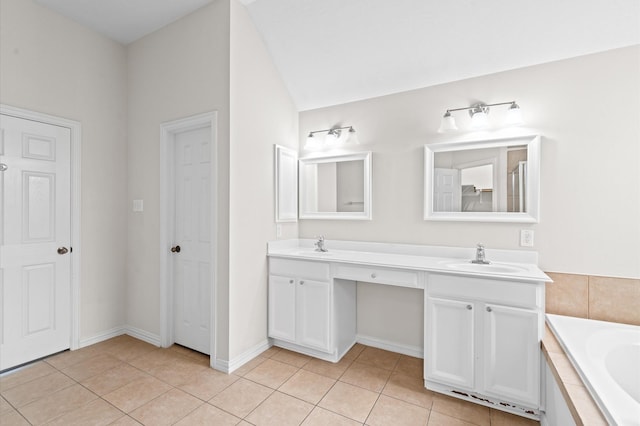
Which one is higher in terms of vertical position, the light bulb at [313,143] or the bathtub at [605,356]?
the light bulb at [313,143]

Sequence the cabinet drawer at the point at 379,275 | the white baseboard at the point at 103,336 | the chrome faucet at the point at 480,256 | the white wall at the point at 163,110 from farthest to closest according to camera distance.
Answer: the white baseboard at the point at 103,336, the white wall at the point at 163,110, the chrome faucet at the point at 480,256, the cabinet drawer at the point at 379,275

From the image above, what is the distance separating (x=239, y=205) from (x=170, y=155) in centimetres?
93

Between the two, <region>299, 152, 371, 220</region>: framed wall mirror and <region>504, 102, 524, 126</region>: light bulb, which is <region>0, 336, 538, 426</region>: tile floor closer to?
<region>299, 152, 371, 220</region>: framed wall mirror

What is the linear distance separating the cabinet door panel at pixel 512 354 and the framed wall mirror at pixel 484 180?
76cm

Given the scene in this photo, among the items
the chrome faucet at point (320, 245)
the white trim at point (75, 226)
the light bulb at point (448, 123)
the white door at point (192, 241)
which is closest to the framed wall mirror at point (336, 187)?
the chrome faucet at point (320, 245)

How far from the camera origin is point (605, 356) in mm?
1652

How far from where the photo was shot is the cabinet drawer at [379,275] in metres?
2.13

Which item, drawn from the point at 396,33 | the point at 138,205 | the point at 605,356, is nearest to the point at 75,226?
the point at 138,205

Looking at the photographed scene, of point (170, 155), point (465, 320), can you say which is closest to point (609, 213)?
point (465, 320)

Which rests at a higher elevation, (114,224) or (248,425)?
(114,224)

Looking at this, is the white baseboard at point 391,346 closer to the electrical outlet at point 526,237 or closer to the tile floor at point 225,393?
the tile floor at point 225,393

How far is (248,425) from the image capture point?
171 cm

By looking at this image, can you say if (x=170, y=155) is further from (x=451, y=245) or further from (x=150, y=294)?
(x=451, y=245)

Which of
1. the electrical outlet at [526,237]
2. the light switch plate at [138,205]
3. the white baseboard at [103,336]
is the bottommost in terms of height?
the white baseboard at [103,336]
